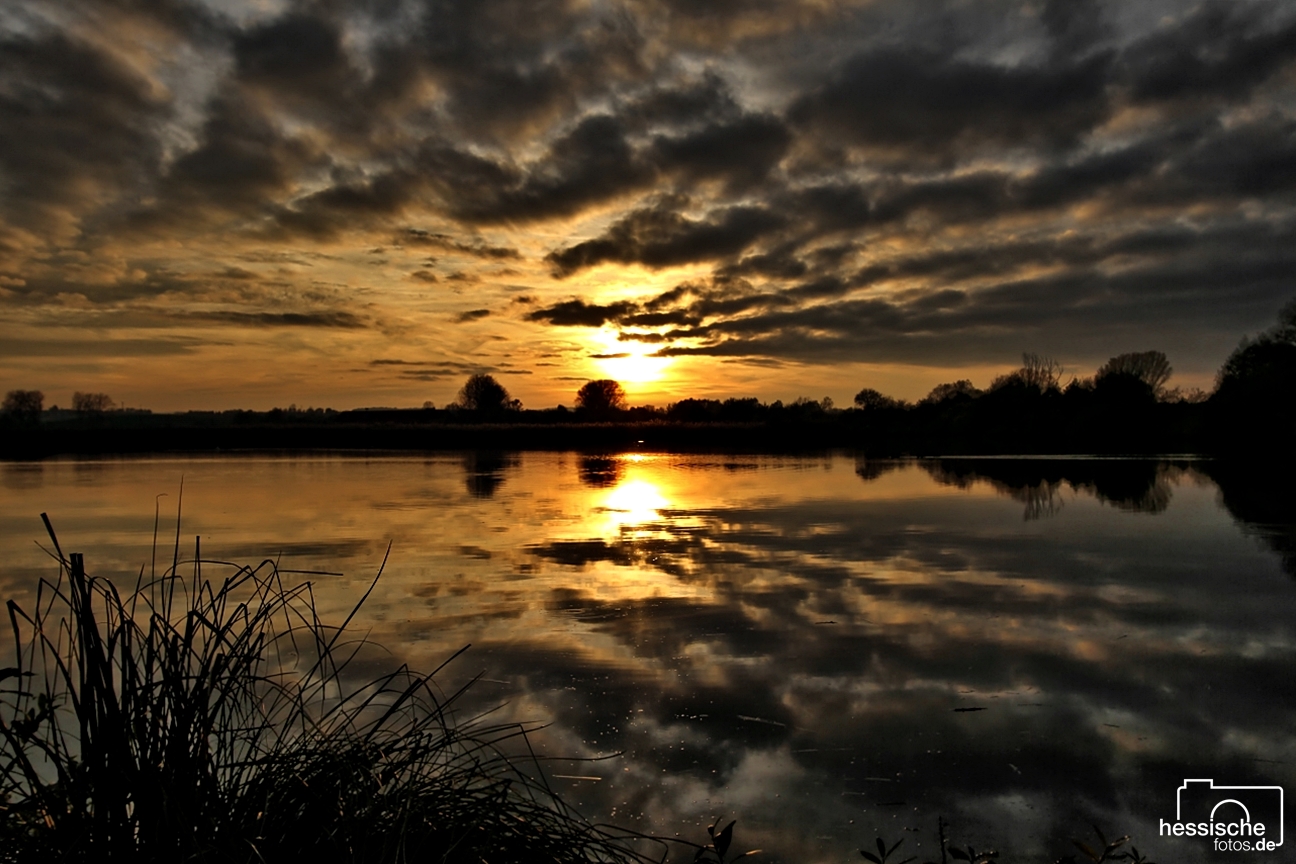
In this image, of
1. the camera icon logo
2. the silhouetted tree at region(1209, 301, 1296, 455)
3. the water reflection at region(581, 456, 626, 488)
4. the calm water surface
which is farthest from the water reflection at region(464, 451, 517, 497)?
the silhouetted tree at region(1209, 301, 1296, 455)

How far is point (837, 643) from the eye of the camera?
21.6 ft

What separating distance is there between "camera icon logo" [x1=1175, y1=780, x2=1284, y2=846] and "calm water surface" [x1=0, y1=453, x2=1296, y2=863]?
80 mm

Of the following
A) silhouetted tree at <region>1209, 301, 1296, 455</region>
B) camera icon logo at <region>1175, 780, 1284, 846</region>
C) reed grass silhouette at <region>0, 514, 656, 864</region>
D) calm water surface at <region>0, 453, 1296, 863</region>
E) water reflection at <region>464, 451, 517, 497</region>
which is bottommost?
camera icon logo at <region>1175, 780, 1284, 846</region>

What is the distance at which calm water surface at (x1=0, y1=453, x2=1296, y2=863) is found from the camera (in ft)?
13.4

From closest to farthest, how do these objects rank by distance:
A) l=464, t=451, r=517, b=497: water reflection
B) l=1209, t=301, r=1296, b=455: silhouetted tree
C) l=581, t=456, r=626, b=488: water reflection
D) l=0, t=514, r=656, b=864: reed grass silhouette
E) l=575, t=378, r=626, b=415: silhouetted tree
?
l=0, t=514, r=656, b=864: reed grass silhouette < l=464, t=451, r=517, b=497: water reflection < l=581, t=456, r=626, b=488: water reflection < l=1209, t=301, r=1296, b=455: silhouetted tree < l=575, t=378, r=626, b=415: silhouetted tree

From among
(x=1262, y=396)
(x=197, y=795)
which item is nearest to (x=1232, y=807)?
(x=197, y=795)

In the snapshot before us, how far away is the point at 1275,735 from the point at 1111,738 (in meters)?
0.94

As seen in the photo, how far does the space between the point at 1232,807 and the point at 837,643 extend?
114 inches

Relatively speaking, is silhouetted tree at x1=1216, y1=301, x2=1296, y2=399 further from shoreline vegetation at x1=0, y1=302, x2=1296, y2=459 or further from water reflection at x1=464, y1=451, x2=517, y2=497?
water reflection at x1=464, y1=451, x2=517, y2=497

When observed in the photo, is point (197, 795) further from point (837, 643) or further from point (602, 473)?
point (602, 473)

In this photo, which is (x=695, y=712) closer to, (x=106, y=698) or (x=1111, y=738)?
(x=1111, y=738)

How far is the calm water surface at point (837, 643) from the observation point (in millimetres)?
4090

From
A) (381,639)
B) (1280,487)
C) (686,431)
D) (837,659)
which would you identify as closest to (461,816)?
(837,659)

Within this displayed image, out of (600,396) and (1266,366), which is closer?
(1266,366)
